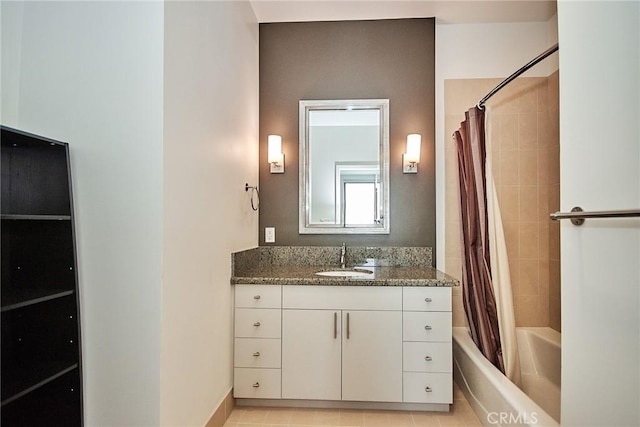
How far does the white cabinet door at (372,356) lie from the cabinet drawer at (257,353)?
15.9 inches

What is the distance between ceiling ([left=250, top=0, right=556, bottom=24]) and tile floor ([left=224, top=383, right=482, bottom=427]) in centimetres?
264

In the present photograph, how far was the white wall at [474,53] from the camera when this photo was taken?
2566 mm

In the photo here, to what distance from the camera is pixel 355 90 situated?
8.58 feet

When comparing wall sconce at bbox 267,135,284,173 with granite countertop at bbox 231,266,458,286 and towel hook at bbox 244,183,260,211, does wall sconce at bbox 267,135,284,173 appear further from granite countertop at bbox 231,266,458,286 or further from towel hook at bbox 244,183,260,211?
granite countertop at bbox 231,266,458,286

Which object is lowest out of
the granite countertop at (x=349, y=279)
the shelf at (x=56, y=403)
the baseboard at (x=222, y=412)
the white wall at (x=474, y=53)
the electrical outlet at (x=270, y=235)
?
the baseboard at (x=222, y=412)

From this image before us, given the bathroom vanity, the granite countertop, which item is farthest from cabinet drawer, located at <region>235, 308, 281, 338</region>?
the granite countertop

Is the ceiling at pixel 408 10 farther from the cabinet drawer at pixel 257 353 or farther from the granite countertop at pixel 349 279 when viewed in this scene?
the cabinet drawer at pixel 257 353

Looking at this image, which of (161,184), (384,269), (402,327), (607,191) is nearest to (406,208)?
(384,269)

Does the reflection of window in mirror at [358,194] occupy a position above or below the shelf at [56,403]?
above

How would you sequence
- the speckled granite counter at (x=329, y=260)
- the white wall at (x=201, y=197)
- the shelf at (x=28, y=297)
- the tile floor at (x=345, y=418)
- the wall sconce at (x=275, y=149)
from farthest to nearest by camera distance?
the wall sconce at (x=275, y=149)
the speckled granite counter at (x=329, y=260)
the tile floor at (x=345, y=418)
the white wall at (x=201, y=197)
the shelf at (x=28, y=297)

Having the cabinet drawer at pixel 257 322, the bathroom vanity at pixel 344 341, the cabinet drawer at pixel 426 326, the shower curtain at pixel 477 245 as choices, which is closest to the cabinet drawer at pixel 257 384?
the bathroom vanity at pixel 344 341

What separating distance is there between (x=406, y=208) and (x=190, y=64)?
1748 mm

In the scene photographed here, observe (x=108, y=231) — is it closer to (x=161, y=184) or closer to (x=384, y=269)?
(x=161, y=184)

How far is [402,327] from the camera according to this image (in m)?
1.97
